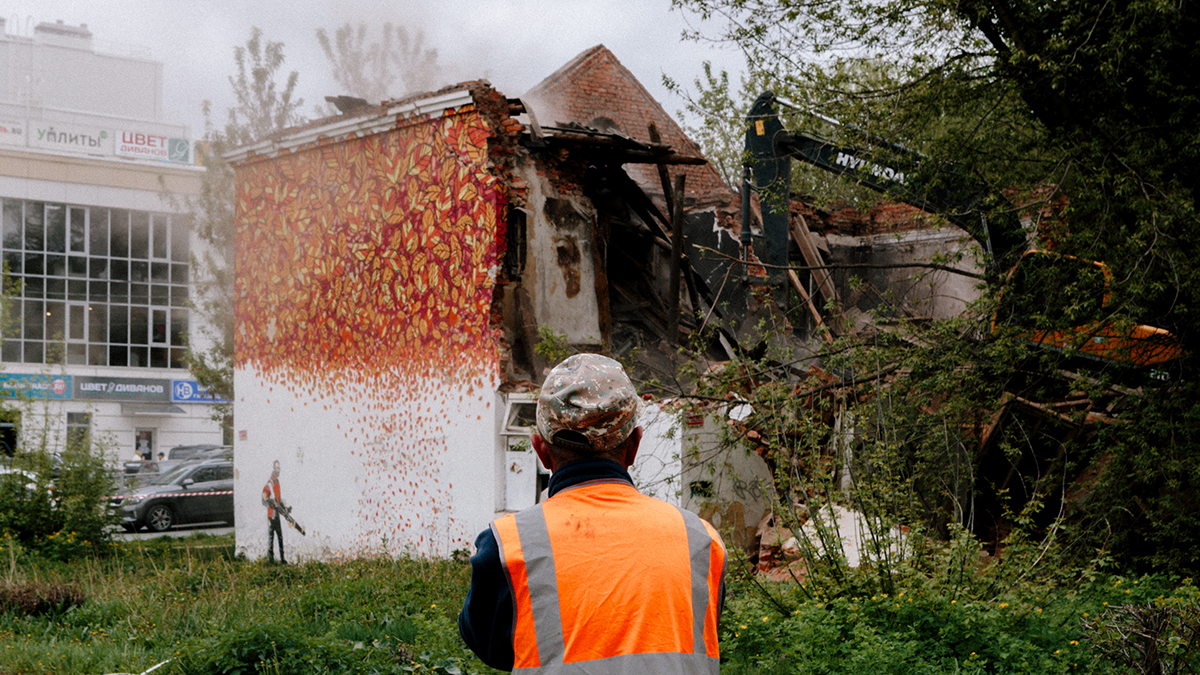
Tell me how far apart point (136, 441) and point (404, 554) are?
2954 cm

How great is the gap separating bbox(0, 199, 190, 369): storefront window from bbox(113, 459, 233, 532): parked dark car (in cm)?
1308

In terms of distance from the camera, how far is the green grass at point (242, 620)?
6371 millimetres

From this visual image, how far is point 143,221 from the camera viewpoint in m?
37.7

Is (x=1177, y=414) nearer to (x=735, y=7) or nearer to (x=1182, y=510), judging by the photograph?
(x=1182, y=510)

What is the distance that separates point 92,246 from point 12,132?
18.8 feet

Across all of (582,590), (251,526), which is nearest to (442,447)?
(251,526)

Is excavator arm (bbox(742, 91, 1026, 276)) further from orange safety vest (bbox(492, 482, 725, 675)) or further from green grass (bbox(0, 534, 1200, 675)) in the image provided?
orange safety vest (bbox(492, 482, 725, 675))

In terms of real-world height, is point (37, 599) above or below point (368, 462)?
below

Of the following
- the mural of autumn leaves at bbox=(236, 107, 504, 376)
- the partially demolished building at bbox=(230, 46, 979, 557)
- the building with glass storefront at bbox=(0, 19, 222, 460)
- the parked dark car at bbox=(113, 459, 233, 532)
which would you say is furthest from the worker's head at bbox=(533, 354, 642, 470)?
the building with glass storefront at bbox=(0, 19, 222, 460)

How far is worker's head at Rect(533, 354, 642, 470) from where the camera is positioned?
261 cm

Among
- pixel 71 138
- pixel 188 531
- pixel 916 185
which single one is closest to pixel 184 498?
pixel 188 531

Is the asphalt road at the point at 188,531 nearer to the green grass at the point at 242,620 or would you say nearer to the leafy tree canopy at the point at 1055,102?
the green grass at the point at 242,620

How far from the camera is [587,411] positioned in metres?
2.59

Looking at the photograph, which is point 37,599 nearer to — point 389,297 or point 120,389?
point 389,297
